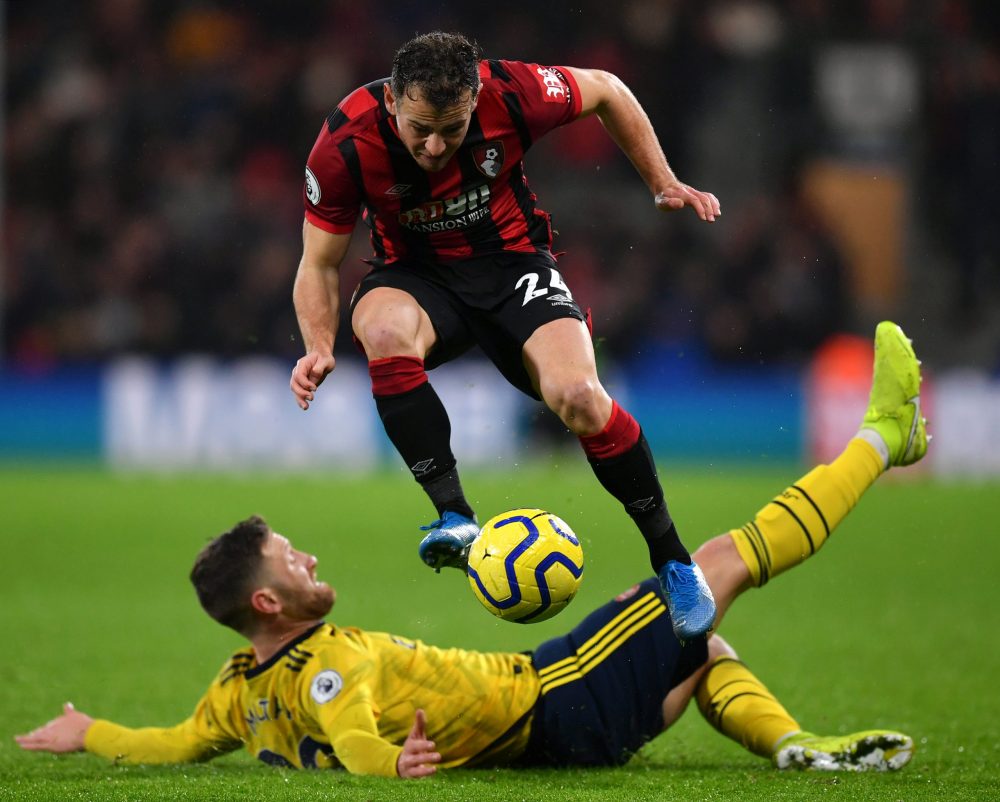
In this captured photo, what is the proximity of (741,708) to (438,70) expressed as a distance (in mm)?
2244

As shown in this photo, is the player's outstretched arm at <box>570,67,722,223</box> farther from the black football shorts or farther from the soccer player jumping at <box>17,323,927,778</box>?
the soccer player jumping at <box>17,323,927,778</box>

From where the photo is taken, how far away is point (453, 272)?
509 centimetres

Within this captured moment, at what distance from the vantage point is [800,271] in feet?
51.4

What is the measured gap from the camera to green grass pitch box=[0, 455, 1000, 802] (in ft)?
15.1

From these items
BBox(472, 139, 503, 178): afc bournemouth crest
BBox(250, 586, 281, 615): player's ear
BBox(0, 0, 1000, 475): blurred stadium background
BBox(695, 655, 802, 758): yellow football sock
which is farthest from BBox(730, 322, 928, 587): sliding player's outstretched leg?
BBox(0, 0, 1000, 475): blurred stadium background

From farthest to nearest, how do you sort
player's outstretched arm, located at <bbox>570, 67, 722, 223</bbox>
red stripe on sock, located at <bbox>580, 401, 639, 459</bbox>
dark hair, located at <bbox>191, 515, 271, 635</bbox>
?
player's outstretched arm, located at <bbox>570, 67, 722, 223</bbox>, dark hair, located at <bbox>191, 515, 271, 635</bbox>, red stripe on sock, located at <bbox>580, 401, 639, 459</bbox>

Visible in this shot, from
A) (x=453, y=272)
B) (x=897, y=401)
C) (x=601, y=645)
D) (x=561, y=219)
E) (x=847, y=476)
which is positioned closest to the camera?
(x=601, y=645)

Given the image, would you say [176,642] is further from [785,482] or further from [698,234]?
[698,234]

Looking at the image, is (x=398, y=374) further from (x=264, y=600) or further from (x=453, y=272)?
(x=264, y=600)

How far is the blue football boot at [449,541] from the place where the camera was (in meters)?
4.63

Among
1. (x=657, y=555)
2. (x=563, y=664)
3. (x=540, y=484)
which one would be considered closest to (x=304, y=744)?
(x=563, y=664)

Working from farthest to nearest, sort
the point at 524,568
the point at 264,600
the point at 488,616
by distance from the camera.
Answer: the point at 488,616 → the point at 264,600 → the point at 524,568

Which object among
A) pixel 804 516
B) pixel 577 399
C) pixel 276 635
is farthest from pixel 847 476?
pixel 276 635

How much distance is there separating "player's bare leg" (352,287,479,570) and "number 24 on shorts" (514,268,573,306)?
33 cm
